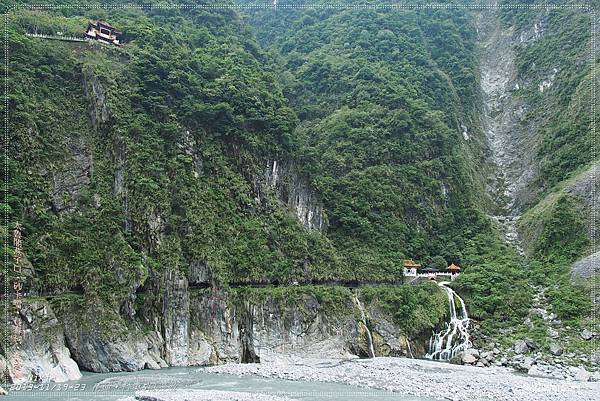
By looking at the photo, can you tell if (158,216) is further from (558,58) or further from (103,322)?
(558,58)

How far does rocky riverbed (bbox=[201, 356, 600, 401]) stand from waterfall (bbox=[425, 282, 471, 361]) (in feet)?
12.5

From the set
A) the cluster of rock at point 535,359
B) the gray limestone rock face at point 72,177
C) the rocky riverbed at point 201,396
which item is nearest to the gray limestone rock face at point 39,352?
the rocky riverbed at point 201,396

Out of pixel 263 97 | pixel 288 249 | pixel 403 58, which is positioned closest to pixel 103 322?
pixel 288 249

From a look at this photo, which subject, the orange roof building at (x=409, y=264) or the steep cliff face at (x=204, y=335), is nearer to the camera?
the steep cliff face at (x=204, y=335)

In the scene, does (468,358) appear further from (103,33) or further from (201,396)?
(103,33)

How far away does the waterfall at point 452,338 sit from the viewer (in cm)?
4572

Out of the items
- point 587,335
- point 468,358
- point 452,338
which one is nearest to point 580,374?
point 587,335

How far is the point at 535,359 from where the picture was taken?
41062 millimetres

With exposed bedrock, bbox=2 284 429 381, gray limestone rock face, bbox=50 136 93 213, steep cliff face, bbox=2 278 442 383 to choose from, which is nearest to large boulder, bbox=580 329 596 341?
steep cliff face, bbox=2 278 442 383

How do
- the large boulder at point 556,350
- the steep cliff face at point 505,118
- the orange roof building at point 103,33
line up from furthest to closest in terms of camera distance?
the steep cliff face at point 505,118, the orange roof building at point 103,33, the large boulder at point 556,350

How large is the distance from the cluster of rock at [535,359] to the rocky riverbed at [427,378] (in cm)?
121

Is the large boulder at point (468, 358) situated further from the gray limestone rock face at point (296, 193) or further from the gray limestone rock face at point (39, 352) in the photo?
the gray limestone rock face at point (39, 352)

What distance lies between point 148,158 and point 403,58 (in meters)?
48.5

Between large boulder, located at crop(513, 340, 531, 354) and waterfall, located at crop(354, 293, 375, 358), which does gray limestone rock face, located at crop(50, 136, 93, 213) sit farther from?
large boulder, located at crop(513, 340, 531, 354)
